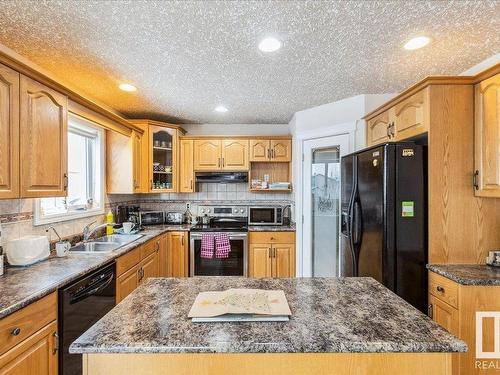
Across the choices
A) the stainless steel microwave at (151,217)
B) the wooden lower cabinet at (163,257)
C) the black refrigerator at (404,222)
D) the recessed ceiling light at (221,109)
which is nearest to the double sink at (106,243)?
the wooden lower cabinet at (163,257)

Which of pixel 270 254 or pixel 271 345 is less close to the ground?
pixel 271 345

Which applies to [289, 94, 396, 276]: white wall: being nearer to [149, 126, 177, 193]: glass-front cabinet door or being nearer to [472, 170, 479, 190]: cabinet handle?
[472, 170, 479, 190]: cabinet handle

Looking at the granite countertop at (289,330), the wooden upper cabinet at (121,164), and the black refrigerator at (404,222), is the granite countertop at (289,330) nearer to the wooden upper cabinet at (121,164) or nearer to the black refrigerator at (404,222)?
the black refrigerator at (404,222)

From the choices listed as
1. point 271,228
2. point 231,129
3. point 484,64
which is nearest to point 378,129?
point 484,64

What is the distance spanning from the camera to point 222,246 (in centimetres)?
348

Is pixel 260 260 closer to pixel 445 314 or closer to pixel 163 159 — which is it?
pixel 163 159

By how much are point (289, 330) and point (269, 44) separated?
1.71m

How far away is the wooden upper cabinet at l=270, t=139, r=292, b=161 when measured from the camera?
12.8 ft

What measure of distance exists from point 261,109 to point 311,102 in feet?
2.08

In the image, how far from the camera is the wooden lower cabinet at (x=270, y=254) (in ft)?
11.8

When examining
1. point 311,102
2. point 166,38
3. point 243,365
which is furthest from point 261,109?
point 243,365

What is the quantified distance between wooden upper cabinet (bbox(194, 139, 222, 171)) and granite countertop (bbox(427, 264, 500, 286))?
2.85 metres

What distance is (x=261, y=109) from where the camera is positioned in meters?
3.42

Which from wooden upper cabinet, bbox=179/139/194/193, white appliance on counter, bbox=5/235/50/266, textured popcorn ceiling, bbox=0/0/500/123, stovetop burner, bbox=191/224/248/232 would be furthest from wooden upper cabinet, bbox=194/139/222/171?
white appliance on counter, bbox=5/235/50/266
